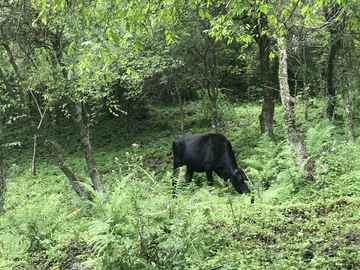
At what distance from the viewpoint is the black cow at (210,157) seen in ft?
28.5

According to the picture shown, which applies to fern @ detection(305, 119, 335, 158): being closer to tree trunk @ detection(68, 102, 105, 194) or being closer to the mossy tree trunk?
the mossy tree trunk

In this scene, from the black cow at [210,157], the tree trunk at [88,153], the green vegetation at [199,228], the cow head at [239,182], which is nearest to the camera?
the green vegetation at [199,228]

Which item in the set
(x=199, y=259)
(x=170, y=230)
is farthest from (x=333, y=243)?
(x=170, y=230)

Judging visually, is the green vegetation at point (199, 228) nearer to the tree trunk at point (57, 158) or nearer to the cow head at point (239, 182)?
the cow head at point (239, 182)

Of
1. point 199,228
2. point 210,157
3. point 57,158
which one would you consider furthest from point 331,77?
point 199,228

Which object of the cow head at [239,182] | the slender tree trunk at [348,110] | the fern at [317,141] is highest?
the slender tree trunk at [348,110]

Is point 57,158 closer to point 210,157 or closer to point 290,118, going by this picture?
point 210,157

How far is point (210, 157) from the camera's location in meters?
9.56

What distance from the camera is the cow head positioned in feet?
27.3

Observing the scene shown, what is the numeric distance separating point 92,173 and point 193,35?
282 inches

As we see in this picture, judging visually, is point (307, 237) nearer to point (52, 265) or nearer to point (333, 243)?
point (333, 243)

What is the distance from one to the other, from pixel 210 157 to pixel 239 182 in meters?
1.47

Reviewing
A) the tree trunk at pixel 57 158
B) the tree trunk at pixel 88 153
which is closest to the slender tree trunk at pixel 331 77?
the tree trunk at pixel 88 153

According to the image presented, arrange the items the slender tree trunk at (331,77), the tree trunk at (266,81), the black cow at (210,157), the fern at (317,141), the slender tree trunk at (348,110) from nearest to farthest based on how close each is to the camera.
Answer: the black cow at (210,157)
the fern at (317,141)
the slender tree trunk at (348,110)
the tree trunk at (266,81)
the slender tree trunk at (331,77)
